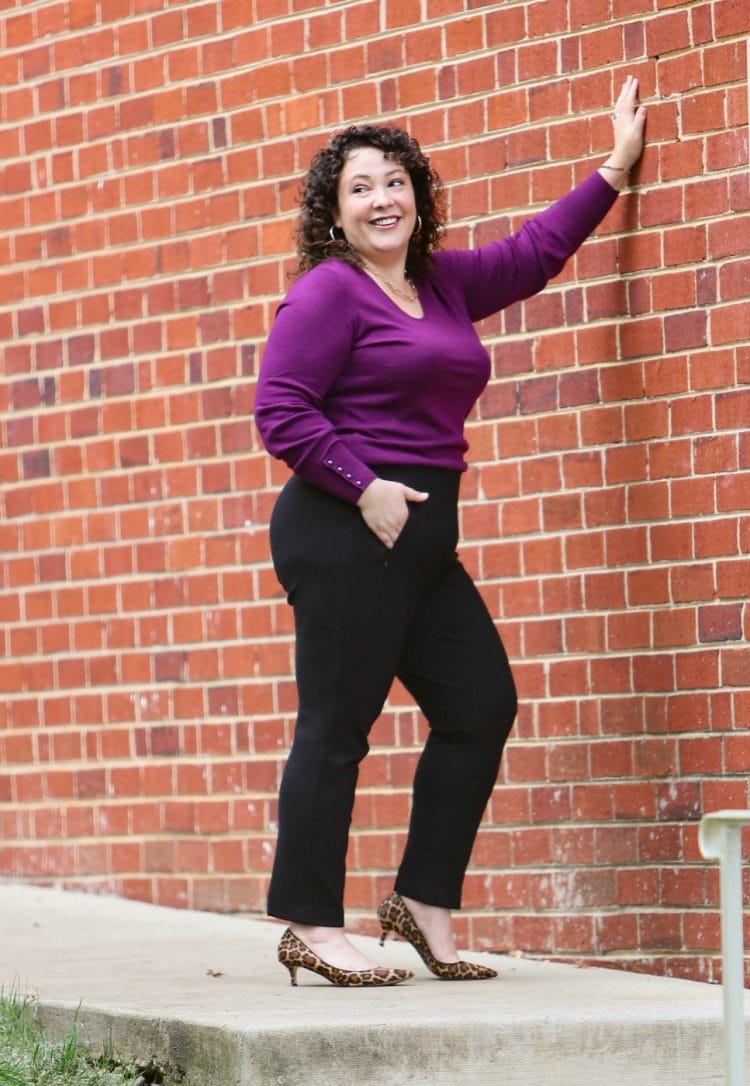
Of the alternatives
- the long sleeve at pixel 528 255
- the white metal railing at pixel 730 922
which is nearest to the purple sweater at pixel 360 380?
the long sleeve at pixel 528 255

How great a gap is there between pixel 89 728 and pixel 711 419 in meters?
2.30

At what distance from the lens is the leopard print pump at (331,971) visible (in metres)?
4.31

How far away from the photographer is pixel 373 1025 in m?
3.76

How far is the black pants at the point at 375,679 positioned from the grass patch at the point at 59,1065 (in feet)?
1.79

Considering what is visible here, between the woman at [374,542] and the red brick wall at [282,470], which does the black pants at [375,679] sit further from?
the red brick wall at [282,470]

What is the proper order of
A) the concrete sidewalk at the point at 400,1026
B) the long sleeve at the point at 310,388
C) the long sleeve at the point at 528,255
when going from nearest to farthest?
the concrete sidewalk at the point at 400,1026, the long sleeve at the point at 310,388, the long sleeve at the point at 528,255

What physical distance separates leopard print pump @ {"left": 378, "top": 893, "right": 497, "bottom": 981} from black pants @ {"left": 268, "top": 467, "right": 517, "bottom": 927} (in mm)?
51

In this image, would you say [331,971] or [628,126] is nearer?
[331,971]

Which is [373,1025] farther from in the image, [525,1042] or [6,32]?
[6,32]

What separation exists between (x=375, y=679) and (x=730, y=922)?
5.08ft

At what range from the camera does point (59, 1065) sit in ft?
12.7

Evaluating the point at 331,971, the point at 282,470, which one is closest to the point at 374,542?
the point at 331,971

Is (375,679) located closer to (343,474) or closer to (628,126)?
(343,474)

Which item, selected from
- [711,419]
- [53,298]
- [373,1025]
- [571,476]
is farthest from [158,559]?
[373,1025]
